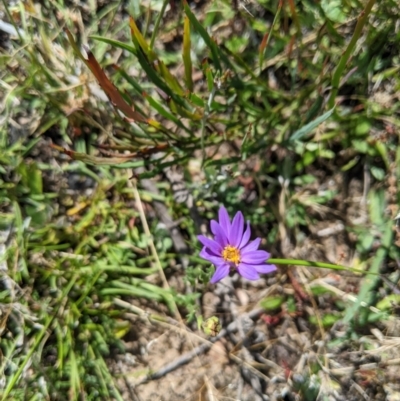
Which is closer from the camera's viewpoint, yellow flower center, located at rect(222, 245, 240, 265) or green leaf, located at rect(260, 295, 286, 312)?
yellow flower center, located at rect(222, 245, 240, 265)

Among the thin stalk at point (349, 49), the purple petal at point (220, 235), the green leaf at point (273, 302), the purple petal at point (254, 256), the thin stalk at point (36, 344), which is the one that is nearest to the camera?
the thin stalk at point (349, 49)

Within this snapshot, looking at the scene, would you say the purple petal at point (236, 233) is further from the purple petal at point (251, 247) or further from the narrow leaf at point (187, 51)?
the narrow leaf at point (187, 51)

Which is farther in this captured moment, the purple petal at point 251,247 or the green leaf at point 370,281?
the green leaf at point 370,281

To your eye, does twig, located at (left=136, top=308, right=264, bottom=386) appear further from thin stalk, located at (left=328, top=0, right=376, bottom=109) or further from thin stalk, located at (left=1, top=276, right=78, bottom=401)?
thin stalk, located at (left=328, top=0, right=376, bottom=109)

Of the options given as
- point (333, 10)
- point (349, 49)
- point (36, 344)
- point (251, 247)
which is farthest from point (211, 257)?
point (333, 10)

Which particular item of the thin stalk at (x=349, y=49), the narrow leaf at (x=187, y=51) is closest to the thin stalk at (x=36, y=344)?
the narrow leaf at (x=187, y=51)

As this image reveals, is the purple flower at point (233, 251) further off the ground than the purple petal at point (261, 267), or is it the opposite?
the purple flower at point (233, 251)

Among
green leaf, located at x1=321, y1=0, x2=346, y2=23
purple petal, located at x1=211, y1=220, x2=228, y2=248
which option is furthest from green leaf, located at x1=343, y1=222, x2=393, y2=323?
green leaf, located at x1=321, y1=0, x2=346, y2=23

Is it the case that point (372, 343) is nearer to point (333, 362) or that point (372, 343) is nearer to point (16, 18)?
point (333, 362)
